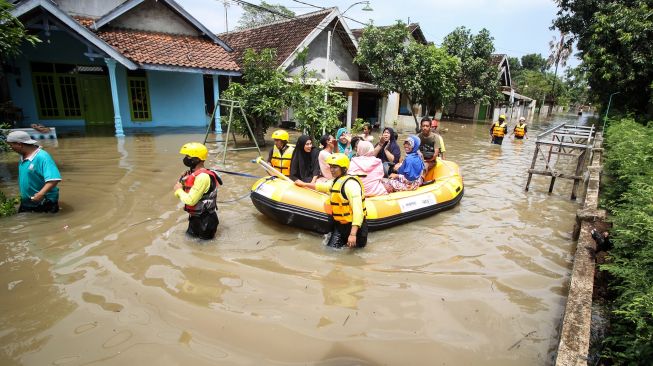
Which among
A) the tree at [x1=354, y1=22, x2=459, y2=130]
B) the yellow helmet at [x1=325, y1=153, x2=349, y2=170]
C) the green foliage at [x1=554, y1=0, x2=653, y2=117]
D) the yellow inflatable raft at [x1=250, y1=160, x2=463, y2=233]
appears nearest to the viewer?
the yellow helmet at [x1=325, y1=153, x2=349, y2=170]

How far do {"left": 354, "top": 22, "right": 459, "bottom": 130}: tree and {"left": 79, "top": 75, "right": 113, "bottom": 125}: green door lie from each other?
1019cm

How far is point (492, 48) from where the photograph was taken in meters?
23.0

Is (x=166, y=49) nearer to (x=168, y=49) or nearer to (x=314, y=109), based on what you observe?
(x=168, y=49)

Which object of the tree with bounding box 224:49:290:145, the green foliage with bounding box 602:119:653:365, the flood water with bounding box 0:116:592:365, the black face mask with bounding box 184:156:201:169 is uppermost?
the tree with bounding box 224:49:290:145

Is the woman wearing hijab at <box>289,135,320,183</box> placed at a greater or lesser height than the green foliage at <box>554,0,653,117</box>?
lesser

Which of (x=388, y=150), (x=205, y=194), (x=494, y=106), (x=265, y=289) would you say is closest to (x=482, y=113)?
(x=494, y=106)

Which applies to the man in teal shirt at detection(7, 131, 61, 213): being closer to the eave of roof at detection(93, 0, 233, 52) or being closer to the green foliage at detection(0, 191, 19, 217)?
the green foliage at detection(0, 191, 19, 217)

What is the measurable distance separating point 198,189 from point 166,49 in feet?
34.1

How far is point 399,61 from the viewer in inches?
650

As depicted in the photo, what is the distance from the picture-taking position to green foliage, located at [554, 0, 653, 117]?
44.6 feet

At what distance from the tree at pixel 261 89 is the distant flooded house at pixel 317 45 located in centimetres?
283

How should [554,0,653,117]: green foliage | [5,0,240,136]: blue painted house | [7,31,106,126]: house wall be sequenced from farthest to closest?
[554,0,653,117]: green foliage
[7,31,106,126]: house wall
[5,0,240,136]: blue painted house

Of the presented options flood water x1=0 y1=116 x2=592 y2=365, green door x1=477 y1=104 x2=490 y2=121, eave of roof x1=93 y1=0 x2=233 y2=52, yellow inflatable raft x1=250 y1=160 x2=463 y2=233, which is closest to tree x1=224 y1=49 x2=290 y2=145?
eave of roof x1=93 y1=0 x2=233 y2=52

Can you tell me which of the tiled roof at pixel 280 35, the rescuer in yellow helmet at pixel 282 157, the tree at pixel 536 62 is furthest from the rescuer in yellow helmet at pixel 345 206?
the tree at pixel 536 62
